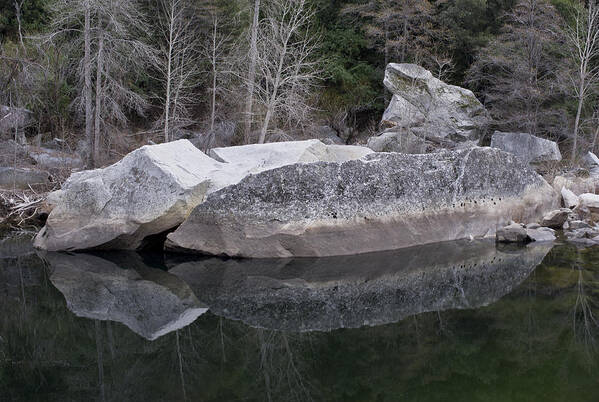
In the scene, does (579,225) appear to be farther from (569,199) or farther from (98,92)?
(98,92)

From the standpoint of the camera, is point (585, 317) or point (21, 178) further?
point (21, 178)

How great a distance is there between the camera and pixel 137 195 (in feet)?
32.0

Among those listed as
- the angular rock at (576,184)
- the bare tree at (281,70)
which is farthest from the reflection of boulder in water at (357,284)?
the bare tree at (281,70)

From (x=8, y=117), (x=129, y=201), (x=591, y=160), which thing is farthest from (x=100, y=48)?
(x=591, y=160)

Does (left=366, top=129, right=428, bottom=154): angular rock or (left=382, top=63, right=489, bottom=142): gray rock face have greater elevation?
(left=382, top=63, right=489, bottom=142): gray rock face

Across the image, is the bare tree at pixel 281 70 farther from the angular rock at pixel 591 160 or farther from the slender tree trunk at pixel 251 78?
the angular rock at pixel 591 160

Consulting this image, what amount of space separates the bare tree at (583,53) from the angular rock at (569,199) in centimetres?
451

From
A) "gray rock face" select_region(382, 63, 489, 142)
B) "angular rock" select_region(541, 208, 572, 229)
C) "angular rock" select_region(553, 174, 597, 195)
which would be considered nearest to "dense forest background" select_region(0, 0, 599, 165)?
"gray rock face" select_region(382, 63, 489, 142)

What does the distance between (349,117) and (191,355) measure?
737 inches

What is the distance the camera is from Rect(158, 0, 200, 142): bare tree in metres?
19.2

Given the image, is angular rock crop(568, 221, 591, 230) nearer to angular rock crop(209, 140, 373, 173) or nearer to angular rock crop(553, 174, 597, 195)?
angular rock crop(553, 174, 597, 195)

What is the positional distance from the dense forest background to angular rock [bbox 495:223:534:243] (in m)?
7.84

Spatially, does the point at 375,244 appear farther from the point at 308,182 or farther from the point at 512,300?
the point at 512,300

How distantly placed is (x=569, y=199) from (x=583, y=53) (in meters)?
6.89
